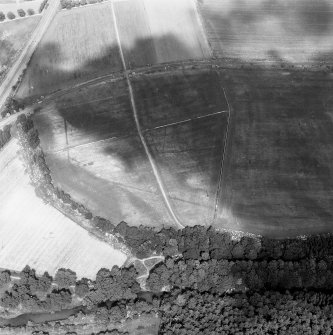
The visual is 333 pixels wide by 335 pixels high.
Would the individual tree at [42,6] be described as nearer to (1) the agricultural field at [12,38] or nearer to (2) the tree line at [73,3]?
(1) the agricultural field at [12,38]

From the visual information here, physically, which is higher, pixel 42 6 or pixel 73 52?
pixel 42 6

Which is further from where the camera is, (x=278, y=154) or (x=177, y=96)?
(x=177, y=96)

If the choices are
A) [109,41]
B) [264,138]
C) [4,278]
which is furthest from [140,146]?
[4,278]

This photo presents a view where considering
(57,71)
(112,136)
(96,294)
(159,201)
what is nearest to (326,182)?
(159,201)

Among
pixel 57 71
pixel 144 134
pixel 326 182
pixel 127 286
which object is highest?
pixel 57 71

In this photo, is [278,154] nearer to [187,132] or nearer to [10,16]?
[187,132]

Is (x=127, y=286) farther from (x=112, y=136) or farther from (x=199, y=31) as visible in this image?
(x=199, y=31)
